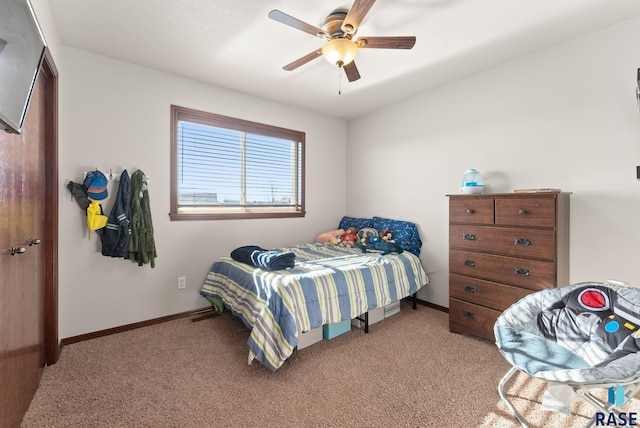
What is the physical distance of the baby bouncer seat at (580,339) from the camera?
1271 millimetres

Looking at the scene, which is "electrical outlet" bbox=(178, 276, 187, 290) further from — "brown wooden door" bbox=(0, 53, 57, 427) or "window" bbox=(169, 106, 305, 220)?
"brown wooden door" bbox=(0, 53, 57, 427)

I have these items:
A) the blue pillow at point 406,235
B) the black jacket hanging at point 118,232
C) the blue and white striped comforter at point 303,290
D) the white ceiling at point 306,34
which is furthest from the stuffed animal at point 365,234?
the black jacket hanging at point 118,232

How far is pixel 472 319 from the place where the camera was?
2.57m

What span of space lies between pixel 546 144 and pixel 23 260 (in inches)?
152

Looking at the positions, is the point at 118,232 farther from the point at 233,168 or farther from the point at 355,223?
the point at 355,223

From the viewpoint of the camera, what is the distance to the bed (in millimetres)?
2070

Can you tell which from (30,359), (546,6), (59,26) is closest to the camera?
(30,359)

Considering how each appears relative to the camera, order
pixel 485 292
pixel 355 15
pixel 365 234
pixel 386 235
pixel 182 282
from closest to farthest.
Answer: pixel 355 15 → pixel 485 292 → pixel 182 282 → pixel 386 235 → pixel 365 234

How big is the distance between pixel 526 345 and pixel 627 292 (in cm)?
61

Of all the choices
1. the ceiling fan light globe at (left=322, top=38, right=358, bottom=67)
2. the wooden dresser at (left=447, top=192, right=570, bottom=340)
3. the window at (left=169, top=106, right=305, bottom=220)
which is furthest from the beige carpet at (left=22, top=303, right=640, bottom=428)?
the ceiling fan light globe at (left=322, top=38, right=358, bottom=67)

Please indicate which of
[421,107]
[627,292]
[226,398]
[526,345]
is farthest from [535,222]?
[226,398]

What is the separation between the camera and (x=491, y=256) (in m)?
2.46

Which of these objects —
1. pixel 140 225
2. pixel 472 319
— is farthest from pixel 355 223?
pixel 140 225

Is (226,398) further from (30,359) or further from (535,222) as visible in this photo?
(535,222)
